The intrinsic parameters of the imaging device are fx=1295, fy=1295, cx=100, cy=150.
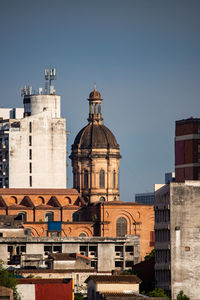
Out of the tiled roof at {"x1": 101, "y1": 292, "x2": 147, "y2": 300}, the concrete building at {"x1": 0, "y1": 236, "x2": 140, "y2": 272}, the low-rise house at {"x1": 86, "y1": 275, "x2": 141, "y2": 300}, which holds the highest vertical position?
the concrete building at {"x1": 0, "y1": 236, "x2": 140, "y2": 272}

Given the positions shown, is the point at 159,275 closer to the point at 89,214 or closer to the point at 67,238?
the point at 67,238

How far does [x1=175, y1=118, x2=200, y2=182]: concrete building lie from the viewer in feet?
428

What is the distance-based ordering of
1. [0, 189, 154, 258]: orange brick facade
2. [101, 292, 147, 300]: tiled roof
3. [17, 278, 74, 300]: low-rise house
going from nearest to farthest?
[101, 292, 147, 300]: tiled roof → [17, 278, 74, 300]: low-rise house → [0, 189, 154, 258]: orange brick facade

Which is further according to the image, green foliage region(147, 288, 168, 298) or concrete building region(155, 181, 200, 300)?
concrete building region(155, 181, 200, 300)

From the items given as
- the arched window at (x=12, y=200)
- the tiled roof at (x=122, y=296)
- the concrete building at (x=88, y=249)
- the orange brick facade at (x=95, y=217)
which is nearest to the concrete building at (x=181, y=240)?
the tiled roof at (x=122, y=296)

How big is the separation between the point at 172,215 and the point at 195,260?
4.76 metres

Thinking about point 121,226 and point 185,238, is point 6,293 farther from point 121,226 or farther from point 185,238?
point 121,226

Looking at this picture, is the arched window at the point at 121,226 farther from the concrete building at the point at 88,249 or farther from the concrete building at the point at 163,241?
the concrete building at the point at 163,241

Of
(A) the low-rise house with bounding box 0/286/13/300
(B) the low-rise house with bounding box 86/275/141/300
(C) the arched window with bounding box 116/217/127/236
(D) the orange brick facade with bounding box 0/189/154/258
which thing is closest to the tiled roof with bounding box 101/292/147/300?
(B) the low-rise house with bounding box 86/275/141/300

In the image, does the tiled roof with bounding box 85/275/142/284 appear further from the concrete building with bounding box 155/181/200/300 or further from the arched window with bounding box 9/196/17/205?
the arched window with bounding box 9/196/17/205

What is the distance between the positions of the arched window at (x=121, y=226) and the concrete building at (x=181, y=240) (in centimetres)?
7171

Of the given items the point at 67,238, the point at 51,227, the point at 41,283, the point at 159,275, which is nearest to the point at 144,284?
the point at 159,275

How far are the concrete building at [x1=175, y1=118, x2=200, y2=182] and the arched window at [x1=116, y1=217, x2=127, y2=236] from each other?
64217 millimetres

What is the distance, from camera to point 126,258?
584 ft
